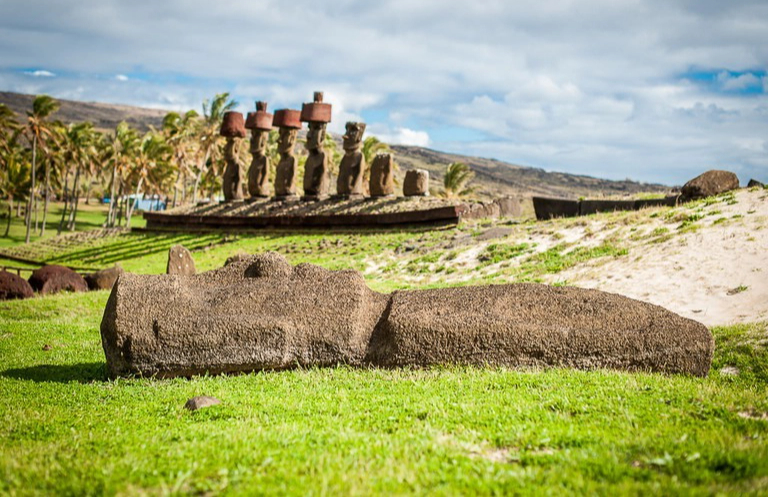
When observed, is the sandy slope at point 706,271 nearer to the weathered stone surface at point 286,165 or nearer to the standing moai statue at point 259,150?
the weathered stone surface at point 286,165

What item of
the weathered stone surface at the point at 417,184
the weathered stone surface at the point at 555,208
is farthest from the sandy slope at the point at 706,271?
the weathered stone surface at the point at 417,184

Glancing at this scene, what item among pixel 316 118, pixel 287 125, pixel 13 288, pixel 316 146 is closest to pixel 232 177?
pixel 287 125

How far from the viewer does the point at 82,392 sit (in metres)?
8.50

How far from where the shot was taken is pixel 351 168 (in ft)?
117

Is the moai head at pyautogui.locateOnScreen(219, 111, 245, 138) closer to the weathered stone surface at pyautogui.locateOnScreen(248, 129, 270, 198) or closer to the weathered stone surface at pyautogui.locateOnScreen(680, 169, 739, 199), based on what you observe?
the weathered stone surface at pyautogui.locateOnScreen(248, 129, 270, 198)

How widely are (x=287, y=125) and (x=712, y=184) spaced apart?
22.6 m

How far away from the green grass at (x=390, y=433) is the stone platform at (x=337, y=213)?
19.9 metres

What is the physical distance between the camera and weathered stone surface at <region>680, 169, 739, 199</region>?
22969 mm

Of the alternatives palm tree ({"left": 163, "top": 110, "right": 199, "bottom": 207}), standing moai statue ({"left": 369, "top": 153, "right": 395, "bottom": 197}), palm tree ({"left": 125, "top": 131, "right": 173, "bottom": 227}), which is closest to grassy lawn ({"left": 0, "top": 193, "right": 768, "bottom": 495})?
standing moai statue ({"left": 369, "top": 153, "right": 395, "bottom": 197})

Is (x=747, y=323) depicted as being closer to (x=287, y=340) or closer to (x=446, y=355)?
(x=446, y=355)

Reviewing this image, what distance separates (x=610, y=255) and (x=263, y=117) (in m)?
27.0

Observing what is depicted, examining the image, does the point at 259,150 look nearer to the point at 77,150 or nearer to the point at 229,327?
the point at 77,150

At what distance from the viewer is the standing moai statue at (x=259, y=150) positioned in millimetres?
40844

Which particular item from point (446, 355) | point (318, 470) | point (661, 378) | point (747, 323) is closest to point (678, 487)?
point (318, 470)
